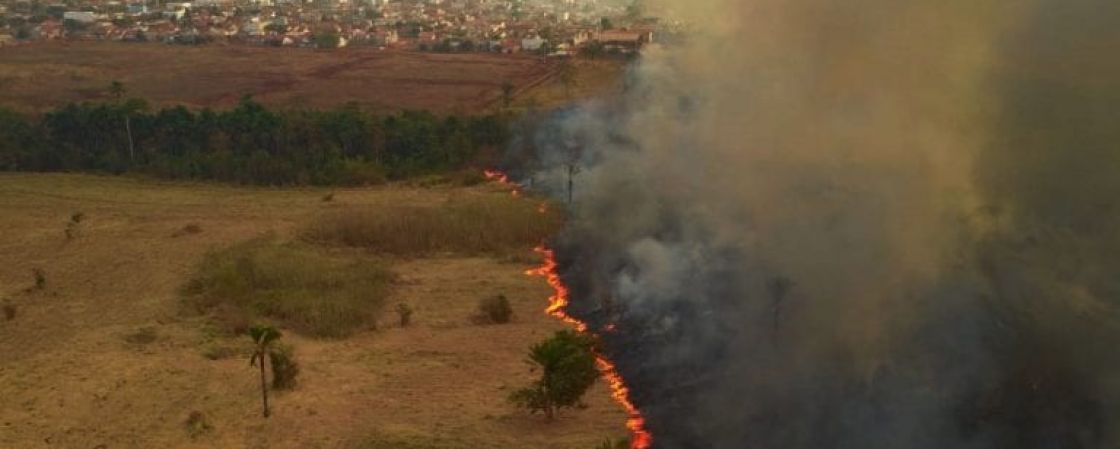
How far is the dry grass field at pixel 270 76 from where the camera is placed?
213 feet

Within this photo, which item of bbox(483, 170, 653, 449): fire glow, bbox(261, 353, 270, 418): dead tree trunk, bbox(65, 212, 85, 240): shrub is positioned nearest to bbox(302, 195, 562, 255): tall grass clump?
bbox(483, 170, 653, 449): fire glow

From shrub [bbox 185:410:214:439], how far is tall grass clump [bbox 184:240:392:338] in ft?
18.4

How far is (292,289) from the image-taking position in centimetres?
3064

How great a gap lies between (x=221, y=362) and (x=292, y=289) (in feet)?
18.8

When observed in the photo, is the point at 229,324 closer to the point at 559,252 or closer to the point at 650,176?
the point at 559,252

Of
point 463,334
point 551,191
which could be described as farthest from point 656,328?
point 551,191

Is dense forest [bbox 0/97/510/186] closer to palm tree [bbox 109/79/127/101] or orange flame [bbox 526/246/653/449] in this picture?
palm tree [bbox 109/79/127/101]

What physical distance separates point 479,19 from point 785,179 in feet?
315

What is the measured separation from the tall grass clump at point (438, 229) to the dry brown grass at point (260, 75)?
22.0 metres

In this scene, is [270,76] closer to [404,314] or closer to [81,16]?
[404,314]

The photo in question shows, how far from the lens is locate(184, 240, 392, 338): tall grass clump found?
28188 millimetres

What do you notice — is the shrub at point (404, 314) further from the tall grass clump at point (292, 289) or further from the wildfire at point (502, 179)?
the wildfire at point (502, 179)

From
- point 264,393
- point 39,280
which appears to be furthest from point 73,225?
point 264,393

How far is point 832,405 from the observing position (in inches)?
853
